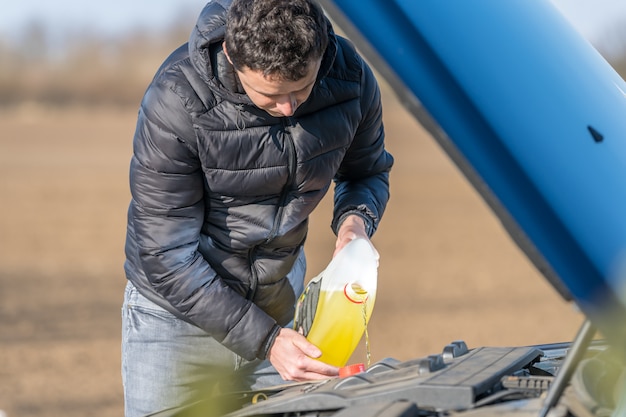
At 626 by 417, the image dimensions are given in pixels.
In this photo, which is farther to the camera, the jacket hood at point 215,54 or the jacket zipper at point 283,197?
the jacket zipper at point 283,197

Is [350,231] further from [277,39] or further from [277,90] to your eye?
[277,39]

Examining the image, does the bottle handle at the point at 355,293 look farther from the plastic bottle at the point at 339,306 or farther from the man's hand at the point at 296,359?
the man's hand at the point at 296,359

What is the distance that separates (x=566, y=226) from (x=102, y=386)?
4.93 meters

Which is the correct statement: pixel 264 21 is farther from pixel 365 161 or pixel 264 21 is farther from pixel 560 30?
pixel 365 161

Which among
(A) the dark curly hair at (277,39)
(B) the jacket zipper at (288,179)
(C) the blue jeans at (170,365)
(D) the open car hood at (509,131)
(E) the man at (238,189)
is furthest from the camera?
(C) the blue jeans at (170,365)

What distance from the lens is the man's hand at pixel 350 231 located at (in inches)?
116

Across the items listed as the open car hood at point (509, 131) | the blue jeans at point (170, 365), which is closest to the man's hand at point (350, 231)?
the blue jeans at point (170, 365)

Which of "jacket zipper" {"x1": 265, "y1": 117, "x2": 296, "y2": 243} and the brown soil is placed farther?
the brown soil

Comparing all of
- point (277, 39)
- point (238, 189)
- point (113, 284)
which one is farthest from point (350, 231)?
point (113, 284)

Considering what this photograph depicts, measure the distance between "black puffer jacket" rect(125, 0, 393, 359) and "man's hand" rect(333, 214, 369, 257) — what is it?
4.8 inches

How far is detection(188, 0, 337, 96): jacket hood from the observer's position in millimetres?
2527

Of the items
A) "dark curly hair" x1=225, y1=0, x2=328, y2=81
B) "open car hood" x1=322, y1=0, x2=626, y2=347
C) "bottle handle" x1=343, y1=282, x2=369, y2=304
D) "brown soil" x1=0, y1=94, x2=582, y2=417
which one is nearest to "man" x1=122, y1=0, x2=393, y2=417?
"dark curly hair" x1=225, y1=0, x2=328, y2=81

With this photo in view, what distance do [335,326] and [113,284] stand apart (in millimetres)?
6313

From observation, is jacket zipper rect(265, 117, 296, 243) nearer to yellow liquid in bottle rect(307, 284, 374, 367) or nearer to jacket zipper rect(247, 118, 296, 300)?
jacket zipper rect(247, 118, 296, 300)
